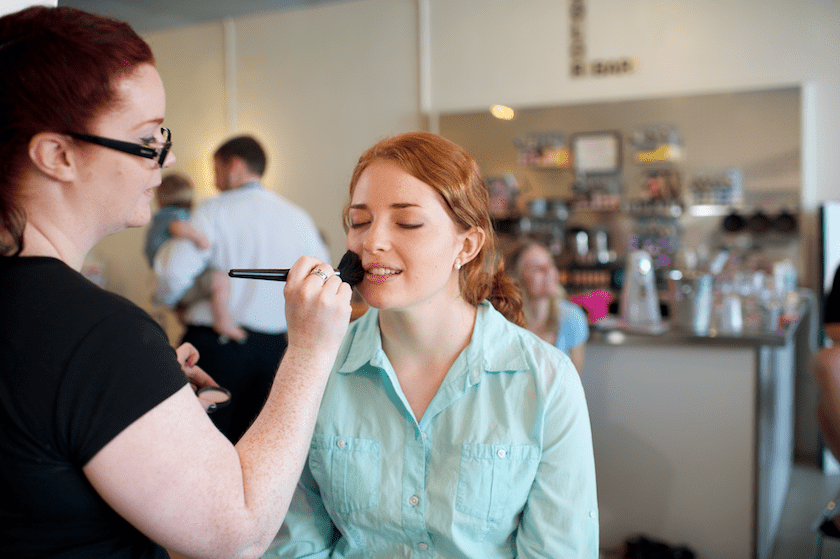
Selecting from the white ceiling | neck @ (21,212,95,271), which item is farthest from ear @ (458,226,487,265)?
the white ceiling

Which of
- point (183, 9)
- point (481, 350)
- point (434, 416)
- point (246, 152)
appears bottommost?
point (434, 416)

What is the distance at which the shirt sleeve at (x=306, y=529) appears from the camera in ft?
4.37

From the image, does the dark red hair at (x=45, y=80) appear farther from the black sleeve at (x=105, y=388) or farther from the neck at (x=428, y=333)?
the neck at (x=428, y=333)

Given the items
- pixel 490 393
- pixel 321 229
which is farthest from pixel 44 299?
pixel 321 229

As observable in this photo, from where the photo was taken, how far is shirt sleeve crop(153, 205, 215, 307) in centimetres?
284

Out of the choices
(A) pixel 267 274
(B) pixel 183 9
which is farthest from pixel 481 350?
(B) pixel 183 9

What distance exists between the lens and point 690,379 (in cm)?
267

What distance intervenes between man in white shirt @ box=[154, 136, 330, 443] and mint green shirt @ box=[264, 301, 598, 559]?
59.9 inches

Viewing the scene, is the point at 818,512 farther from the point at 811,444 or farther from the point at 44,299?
the point at 44,299

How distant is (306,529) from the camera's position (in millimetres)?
1356

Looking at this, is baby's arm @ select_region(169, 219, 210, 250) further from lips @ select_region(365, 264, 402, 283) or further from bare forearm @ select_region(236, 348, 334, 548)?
bare forearm @ select_region(236, 348, 334, 548)

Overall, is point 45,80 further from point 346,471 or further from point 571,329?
point 571,329

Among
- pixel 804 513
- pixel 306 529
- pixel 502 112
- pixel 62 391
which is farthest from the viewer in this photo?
pixel 502 112

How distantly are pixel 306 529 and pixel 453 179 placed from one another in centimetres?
75
